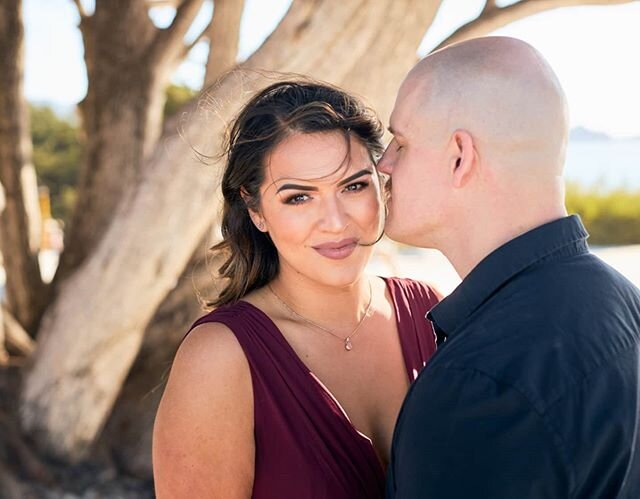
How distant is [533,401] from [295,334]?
101cm

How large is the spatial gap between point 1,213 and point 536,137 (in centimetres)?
472

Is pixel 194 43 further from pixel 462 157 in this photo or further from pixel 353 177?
pixel 462 157

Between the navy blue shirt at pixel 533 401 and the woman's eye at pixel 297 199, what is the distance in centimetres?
75

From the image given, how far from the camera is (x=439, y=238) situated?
5.69ft

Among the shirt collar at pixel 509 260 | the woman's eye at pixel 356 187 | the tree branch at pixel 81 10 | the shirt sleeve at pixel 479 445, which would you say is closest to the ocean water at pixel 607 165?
the tree branch at pixel 81 10

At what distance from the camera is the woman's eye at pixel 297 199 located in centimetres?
220

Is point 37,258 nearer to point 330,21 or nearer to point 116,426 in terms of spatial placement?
point 116,426

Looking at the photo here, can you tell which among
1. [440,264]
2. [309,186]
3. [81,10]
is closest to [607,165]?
[440,264]

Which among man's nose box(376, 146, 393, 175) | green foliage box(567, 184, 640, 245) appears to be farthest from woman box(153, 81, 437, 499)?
green foliage box(567, 184, 640, 245)

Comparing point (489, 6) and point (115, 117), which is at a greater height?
point (489, 6)

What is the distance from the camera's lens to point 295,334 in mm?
2283

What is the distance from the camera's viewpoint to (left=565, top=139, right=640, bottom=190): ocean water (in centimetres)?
1512

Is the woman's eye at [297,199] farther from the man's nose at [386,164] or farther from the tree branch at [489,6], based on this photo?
the tree branch at [489,6]

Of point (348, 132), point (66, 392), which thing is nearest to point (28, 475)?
point (66, 392)
